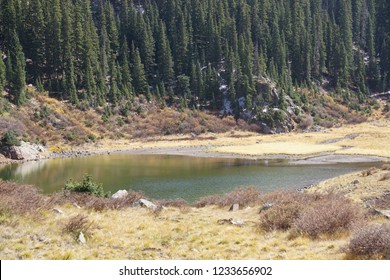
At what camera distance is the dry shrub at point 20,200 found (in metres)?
13.7

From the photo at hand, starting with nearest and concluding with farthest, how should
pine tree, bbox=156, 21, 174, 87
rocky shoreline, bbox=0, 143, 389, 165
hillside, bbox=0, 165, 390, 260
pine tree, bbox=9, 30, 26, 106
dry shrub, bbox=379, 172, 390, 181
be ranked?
hillside, bbox=0, 165, 390, 260
dry shrub, bbox=379, 172, 390, 181
rocky shoreline, bbox=0, 143, 389, 165
pine tree, bbox=9, 30, 26, 106
pine tree, bbox=156, 21, 174, 87

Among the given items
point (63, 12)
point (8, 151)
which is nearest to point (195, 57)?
point (63, 12)

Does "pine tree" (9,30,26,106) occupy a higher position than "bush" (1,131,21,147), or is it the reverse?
"pine tree" (9,30,26,106)

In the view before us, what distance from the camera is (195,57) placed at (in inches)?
4724

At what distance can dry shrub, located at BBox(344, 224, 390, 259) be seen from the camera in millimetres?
Result: 9711

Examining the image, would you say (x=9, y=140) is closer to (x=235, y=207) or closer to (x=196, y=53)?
(x=235, y=207)

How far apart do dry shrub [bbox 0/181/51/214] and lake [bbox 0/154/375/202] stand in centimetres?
1580

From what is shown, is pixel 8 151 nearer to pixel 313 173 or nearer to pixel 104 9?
pixel 313 173

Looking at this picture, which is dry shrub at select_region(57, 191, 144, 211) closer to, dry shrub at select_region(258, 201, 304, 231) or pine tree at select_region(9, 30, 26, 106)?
dry shrub at select_region(258, 201, 304, 231)

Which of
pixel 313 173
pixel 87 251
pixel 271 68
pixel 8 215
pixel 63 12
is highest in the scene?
pixel 63 12

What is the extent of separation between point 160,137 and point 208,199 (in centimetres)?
6473

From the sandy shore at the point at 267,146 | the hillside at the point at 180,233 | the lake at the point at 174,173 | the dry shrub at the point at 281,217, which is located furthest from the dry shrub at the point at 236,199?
the sandy shore at the point at 267,146

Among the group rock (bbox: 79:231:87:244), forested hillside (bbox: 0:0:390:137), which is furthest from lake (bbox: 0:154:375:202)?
forested hillside (bbox: 0:0:390:137)

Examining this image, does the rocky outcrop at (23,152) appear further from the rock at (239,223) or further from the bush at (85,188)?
the rock at (239,223)
